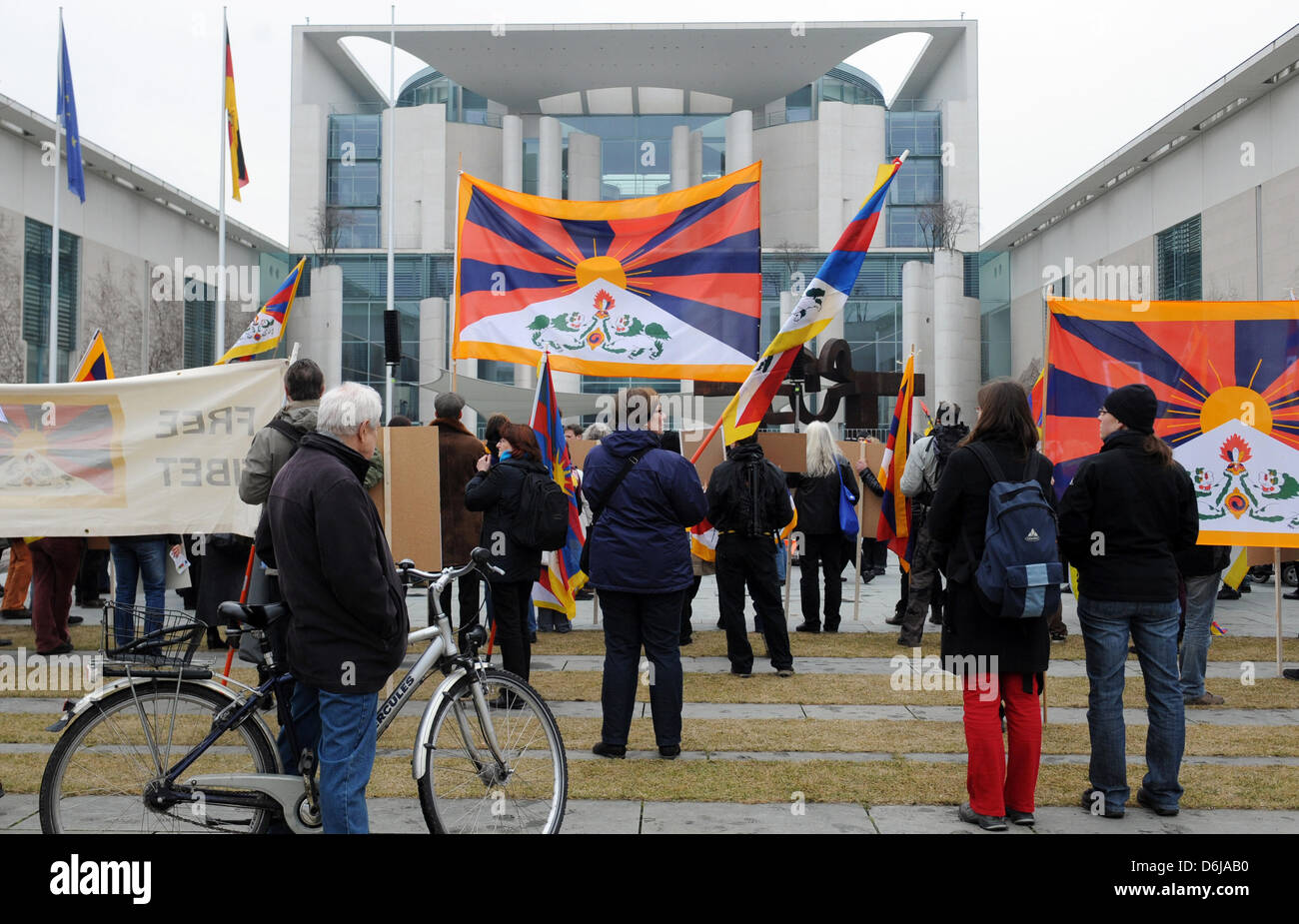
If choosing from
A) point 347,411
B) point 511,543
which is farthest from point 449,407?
point 347,411

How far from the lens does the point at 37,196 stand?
35938 mm

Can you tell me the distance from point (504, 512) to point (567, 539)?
119 cm

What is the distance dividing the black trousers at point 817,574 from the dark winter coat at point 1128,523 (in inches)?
216

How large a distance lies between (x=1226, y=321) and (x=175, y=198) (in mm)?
44486

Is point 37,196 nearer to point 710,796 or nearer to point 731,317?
point 731,317

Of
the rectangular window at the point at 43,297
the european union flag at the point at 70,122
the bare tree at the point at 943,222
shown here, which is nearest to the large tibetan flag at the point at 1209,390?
the european union flag at the point at 70,122

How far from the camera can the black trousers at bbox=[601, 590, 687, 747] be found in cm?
605

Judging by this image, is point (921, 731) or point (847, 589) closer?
point (921, 731)

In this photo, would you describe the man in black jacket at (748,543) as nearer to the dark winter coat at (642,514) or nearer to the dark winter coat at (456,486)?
the dark winter coat at (456,486)

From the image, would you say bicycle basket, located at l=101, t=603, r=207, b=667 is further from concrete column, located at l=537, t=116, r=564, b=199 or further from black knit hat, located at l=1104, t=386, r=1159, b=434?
concrete column, located at l=537, t=116, r=564, b=199

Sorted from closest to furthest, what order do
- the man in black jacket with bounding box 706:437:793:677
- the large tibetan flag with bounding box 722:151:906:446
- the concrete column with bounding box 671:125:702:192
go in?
the large tibetan flag with bounding box 722:151:906:446 < the man in black jacket with bounding box 706:437:793:677 < the concrete column with bounding box 671:125:702:192

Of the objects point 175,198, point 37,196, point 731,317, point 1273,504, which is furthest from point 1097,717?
point 175,198

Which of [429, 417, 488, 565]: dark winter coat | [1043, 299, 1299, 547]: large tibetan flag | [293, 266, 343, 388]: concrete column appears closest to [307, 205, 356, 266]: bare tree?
[293, 266, 343, 388]: concrete column

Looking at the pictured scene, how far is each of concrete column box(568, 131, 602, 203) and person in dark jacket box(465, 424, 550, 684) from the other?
4561 centimetres
